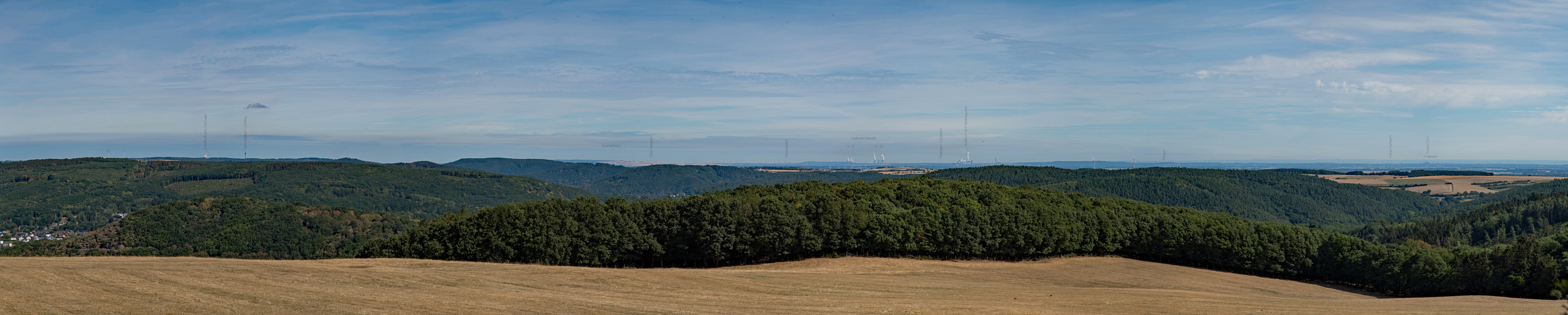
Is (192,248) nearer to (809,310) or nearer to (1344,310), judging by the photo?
(809,310)

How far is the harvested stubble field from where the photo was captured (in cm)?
2919

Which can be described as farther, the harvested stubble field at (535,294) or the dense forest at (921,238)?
the dense forest at (921,238)

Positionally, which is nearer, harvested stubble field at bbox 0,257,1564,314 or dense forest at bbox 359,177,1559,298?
harvested stubble field at bbox 0,257,1564,314

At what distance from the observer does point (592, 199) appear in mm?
86125

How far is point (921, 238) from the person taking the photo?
274ft

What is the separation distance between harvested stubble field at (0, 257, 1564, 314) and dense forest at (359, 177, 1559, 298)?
72.2 feet

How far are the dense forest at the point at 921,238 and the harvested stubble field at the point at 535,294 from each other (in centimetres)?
2200

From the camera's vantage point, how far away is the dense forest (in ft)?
246

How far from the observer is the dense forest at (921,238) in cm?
7506

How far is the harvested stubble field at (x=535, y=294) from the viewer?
29.2m

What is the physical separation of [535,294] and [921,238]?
2089 inches

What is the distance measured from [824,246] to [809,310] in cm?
4832

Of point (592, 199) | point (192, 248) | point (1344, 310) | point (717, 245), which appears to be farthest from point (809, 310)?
point (192, 248)

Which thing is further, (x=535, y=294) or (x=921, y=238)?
(x=921, y=238)
